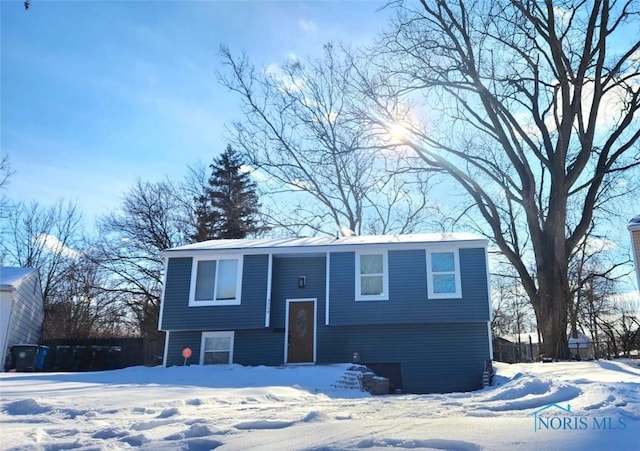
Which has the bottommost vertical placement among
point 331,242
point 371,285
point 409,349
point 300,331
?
point 409,349

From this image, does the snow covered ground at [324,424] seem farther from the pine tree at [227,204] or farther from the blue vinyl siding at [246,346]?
the pine tree at [227,204]

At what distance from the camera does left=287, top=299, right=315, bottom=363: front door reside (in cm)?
1462

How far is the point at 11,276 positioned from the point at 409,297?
1475cm

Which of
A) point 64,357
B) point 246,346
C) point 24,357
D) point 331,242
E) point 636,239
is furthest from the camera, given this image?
point 64,357

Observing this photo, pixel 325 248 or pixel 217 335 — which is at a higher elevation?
pixel 325 248

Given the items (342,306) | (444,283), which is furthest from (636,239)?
(342,306)

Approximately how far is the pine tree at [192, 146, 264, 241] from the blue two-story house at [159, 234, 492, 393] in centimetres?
1075

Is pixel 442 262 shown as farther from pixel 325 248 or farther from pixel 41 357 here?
pixel 41 357

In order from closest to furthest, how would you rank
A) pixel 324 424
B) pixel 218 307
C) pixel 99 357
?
pixel 324 424, pixel 218 307, pixel 99 357

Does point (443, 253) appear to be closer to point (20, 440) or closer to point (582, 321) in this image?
point (20, 440)

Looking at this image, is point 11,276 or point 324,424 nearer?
point 324,424

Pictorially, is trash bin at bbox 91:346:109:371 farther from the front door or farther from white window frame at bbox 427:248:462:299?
white window frame at bbox 427:248:462:299

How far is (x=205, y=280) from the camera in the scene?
1514cm

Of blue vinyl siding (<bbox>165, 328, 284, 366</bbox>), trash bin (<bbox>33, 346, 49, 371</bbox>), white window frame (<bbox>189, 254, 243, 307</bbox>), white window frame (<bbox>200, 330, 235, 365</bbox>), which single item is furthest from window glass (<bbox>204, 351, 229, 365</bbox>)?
trash bin (<bbox>33, 346, 49, 371</bbox>)
